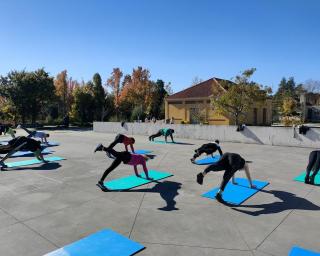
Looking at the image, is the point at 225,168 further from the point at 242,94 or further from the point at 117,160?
the point at 242,94

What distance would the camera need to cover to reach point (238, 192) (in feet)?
23.1

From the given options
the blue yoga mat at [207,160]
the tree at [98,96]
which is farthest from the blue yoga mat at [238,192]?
the tree at [98,96]

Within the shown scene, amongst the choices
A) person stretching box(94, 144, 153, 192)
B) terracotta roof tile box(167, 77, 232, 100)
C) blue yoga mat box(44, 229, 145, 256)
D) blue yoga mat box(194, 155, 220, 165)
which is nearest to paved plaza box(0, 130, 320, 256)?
blue yoga mat box(44, 229, 145, 256)

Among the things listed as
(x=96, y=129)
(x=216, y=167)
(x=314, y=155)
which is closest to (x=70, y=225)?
(x=216, y=167)

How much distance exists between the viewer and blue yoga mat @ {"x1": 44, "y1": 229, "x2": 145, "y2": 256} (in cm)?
416

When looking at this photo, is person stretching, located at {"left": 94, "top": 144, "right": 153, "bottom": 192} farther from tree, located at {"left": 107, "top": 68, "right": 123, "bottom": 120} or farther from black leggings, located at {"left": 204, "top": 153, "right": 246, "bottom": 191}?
tree, located at {"left": 107, "top": 68, "right": 123, "bottom": 120}

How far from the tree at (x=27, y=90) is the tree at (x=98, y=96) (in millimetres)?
6142

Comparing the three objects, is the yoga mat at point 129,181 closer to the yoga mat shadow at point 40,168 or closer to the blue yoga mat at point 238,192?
the blue yoga mat at point 238,192

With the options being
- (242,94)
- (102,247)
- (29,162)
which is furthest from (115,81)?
(102,247)

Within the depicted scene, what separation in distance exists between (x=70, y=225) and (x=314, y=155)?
6.68 meters

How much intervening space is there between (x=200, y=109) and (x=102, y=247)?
86.0 ft

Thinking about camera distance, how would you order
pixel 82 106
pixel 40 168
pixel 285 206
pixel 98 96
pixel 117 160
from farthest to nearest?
pixel 98 96, pixel 82 106, pixel 40 168, pixel 117 160, pixel 285 206

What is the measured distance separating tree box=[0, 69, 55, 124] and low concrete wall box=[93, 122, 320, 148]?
16.0 metres

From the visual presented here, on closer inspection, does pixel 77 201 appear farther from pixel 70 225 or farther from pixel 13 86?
pixel 13 86
